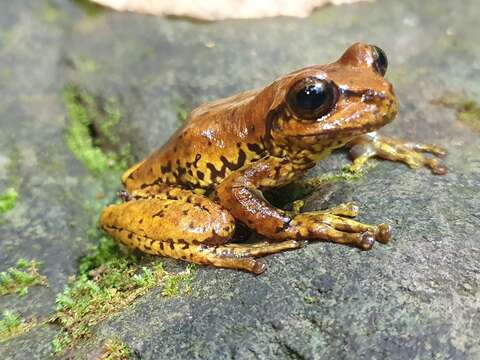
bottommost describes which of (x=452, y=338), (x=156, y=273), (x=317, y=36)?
(x=452, y=338)

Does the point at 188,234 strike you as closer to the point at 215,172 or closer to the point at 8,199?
the point at 215,172

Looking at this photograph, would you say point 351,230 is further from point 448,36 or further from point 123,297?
point 448,36

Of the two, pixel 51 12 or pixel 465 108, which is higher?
pixel 51 12

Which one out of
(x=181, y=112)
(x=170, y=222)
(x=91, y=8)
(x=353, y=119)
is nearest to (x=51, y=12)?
(x=91, y=8)

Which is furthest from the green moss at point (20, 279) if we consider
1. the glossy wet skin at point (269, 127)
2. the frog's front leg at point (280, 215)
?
the frog's front leg at point (280, 215)

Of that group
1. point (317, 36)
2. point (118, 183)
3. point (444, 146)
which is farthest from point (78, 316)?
point (317, 36)

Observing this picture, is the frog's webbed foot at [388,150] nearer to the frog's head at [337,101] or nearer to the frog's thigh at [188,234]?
the frog's head at [337,101]

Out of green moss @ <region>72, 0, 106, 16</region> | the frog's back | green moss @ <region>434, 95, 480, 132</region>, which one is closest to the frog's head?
the frog's back
